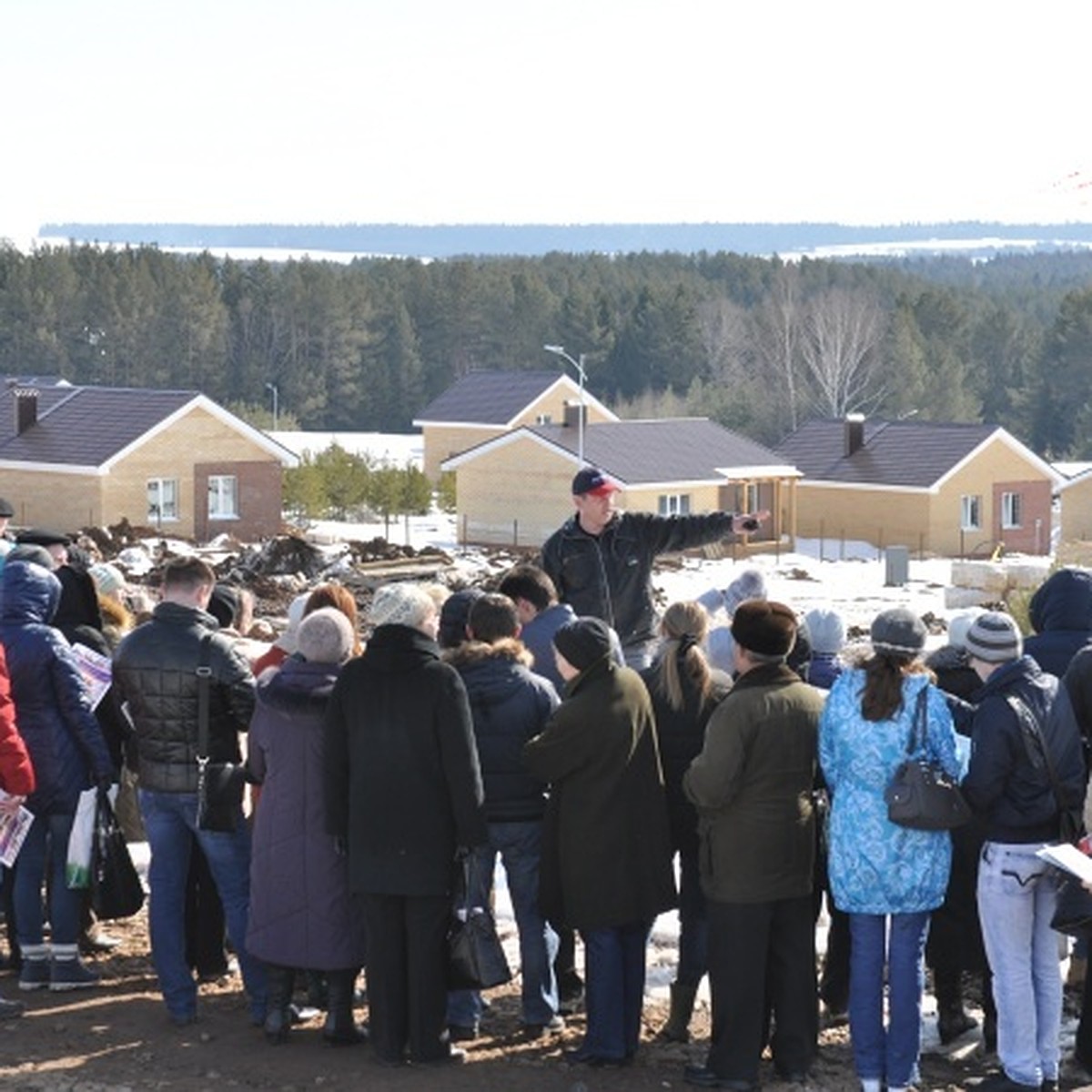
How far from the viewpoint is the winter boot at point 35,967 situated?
26.7 ft

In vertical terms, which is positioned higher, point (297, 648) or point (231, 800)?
point (297, 648)

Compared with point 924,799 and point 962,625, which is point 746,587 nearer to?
point 962,625

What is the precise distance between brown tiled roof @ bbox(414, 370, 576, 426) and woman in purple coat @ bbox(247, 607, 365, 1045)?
6040 cm

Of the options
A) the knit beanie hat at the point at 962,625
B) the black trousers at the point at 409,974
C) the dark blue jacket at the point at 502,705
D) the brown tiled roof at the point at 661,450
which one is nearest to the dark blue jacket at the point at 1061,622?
the knit beanie hat at the point at 962,625

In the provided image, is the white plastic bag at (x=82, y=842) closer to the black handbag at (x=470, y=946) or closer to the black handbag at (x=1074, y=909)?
the black handbag at (x=470, y=946)

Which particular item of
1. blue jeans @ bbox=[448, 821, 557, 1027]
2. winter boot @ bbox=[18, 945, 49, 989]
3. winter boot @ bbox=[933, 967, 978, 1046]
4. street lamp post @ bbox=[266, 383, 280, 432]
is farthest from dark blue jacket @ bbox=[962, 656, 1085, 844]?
street lamp post @ bbox=[266, 383, 280, 432]

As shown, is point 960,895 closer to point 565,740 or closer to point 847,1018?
point 847,1018

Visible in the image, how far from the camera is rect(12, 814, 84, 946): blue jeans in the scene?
808 cm

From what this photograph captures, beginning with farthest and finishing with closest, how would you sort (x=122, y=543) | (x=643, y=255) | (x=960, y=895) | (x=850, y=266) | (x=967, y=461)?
(x=643, y=255)
(x=850, y=266)
(x=967, y=461)
(x=122, y=543)
(x=960, y=895)

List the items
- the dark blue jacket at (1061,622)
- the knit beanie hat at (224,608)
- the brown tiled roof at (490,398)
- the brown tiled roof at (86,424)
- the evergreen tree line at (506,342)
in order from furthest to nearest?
the evergreen tree line at (506,342)
the brown tiled roof at (490,398)
the brown tiled roof at (86,424)
the knit beanie hat at (224,608)
the dark blue jacket at (1061,622)

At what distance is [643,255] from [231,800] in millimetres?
154184

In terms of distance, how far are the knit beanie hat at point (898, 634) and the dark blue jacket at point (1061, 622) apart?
1.04m

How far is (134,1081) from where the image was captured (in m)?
7.16

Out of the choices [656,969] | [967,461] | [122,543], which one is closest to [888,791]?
[656,969]
